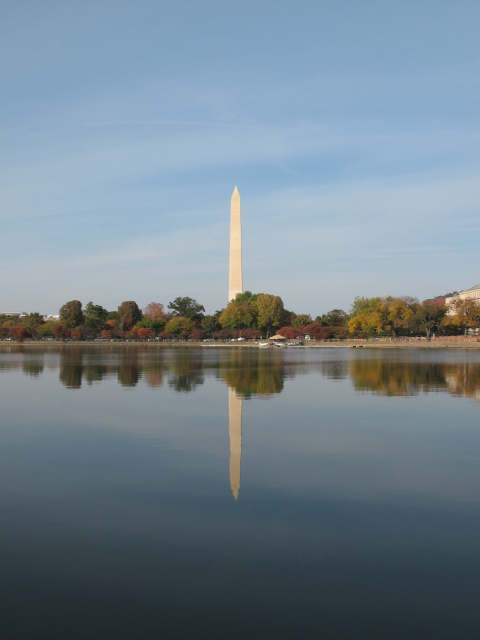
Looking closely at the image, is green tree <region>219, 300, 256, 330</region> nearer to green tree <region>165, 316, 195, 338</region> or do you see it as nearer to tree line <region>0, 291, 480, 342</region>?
tree line <region>0, 291, 480, 342</region>

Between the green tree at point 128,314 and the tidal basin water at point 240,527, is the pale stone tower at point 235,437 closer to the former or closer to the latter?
the tidal basin water at point 240,527

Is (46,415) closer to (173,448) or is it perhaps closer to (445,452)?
(173,448)

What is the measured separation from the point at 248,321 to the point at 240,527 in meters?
92.3

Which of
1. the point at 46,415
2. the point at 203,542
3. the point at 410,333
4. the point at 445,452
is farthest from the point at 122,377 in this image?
the point at 410,333

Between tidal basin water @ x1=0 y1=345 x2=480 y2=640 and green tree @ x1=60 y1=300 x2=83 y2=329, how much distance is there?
10402cm

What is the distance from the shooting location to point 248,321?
325 ft

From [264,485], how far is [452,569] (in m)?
3.26

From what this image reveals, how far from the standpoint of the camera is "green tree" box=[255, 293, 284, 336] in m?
100

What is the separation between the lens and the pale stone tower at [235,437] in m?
8.93

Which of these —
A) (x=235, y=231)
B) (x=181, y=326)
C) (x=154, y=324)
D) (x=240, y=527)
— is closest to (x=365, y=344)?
(x=235, y=231)

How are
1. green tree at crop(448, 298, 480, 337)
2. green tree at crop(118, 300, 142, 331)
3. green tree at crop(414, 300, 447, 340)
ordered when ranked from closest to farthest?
green tree at crop(448, 298, 480, 337)
green tree at crop(414, 300, 447, 340)
green tree at crop(118, 300, 142, 331)

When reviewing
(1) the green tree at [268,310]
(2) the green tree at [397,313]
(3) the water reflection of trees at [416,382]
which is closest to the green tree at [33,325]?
(1) the green tree at [268,310]

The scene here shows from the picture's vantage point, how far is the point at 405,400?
18312 mm

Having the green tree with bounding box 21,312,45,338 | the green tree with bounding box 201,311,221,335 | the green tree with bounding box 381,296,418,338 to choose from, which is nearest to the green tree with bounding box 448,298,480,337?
the green tree with bounding box 381,296,418,338
